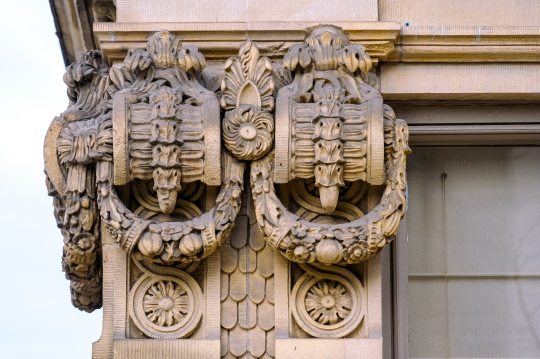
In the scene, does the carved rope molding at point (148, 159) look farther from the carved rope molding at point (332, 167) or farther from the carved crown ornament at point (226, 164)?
the carved rope molding at point (332, 167)


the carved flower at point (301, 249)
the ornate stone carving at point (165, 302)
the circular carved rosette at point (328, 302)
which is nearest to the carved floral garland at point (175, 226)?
the ornate stone carving at point (165, 302)

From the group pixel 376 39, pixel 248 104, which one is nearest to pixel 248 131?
pixel 248 104

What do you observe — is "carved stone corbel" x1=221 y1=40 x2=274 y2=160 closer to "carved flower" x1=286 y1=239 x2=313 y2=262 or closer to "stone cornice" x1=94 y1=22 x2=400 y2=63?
"stone cornice" x1=94 y1=22 x2=400 y2=63

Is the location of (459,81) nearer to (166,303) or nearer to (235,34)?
(235,34)

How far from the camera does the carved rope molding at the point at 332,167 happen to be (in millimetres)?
6133

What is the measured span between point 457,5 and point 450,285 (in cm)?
148

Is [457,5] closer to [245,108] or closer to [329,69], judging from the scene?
[329,69]

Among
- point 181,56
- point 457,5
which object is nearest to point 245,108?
point 181,56

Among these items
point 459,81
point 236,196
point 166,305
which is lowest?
point 166,305

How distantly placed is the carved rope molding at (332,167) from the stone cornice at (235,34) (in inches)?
13.2

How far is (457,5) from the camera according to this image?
6875 millimetres

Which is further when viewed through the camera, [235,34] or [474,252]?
[474,252]

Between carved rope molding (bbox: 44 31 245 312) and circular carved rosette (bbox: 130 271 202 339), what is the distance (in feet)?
0.35

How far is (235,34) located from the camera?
6.64m
